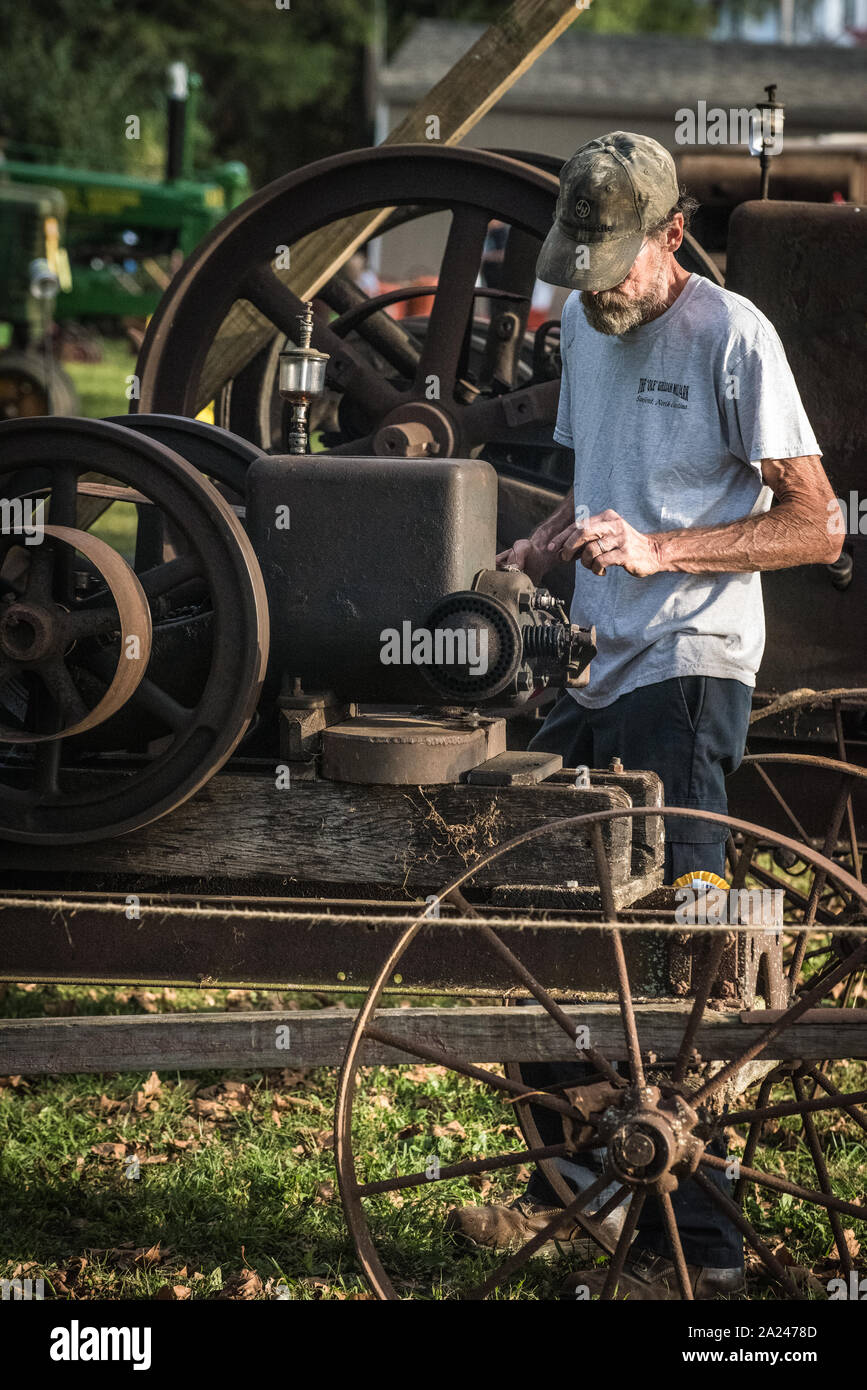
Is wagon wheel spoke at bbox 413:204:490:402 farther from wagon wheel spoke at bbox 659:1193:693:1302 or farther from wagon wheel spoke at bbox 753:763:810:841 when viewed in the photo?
wagon wheel spoke at bbox 659:1193:693:1302

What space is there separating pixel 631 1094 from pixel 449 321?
218cm

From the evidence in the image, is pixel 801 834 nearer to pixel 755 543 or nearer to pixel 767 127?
pixel 755 543

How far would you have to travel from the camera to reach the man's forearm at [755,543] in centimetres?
271

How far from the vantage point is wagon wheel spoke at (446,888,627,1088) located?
2.45 metres

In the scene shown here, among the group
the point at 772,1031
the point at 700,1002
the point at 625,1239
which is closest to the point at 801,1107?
the point at 772,1031

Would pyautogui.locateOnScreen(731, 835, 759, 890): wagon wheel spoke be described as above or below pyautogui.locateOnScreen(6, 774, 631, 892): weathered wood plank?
below

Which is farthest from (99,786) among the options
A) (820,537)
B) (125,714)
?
(820,537)

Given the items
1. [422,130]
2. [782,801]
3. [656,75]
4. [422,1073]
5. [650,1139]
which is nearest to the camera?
[650,1139]

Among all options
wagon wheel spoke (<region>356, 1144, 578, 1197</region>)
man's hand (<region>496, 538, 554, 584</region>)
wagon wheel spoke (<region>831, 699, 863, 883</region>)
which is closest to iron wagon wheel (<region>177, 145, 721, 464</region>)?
man's hand (<region>496, 538, 554, 584</region>)

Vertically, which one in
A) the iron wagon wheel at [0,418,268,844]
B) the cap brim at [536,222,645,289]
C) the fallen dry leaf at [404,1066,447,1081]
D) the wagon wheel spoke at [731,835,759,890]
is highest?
the cap brim at [536,222,645,289]

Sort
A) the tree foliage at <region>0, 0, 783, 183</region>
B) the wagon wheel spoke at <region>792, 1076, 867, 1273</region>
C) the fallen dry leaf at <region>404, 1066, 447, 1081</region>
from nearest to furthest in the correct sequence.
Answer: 1. the wagon wheel spoke at <region>792, 1076, 867, 1273</region>
2. the fallen dry leaf at <region>404, 1066, 447, 1081</region>
3. the tree foliage at <region>0, 0, 783, 183</region>

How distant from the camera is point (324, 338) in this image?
394 cm

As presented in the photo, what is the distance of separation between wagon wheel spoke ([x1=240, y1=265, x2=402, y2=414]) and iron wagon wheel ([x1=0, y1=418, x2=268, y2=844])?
4.48 ft

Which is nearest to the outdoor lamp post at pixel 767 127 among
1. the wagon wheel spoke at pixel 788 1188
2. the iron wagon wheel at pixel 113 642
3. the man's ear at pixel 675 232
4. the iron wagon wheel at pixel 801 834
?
the man's ear at pixel 675 232
